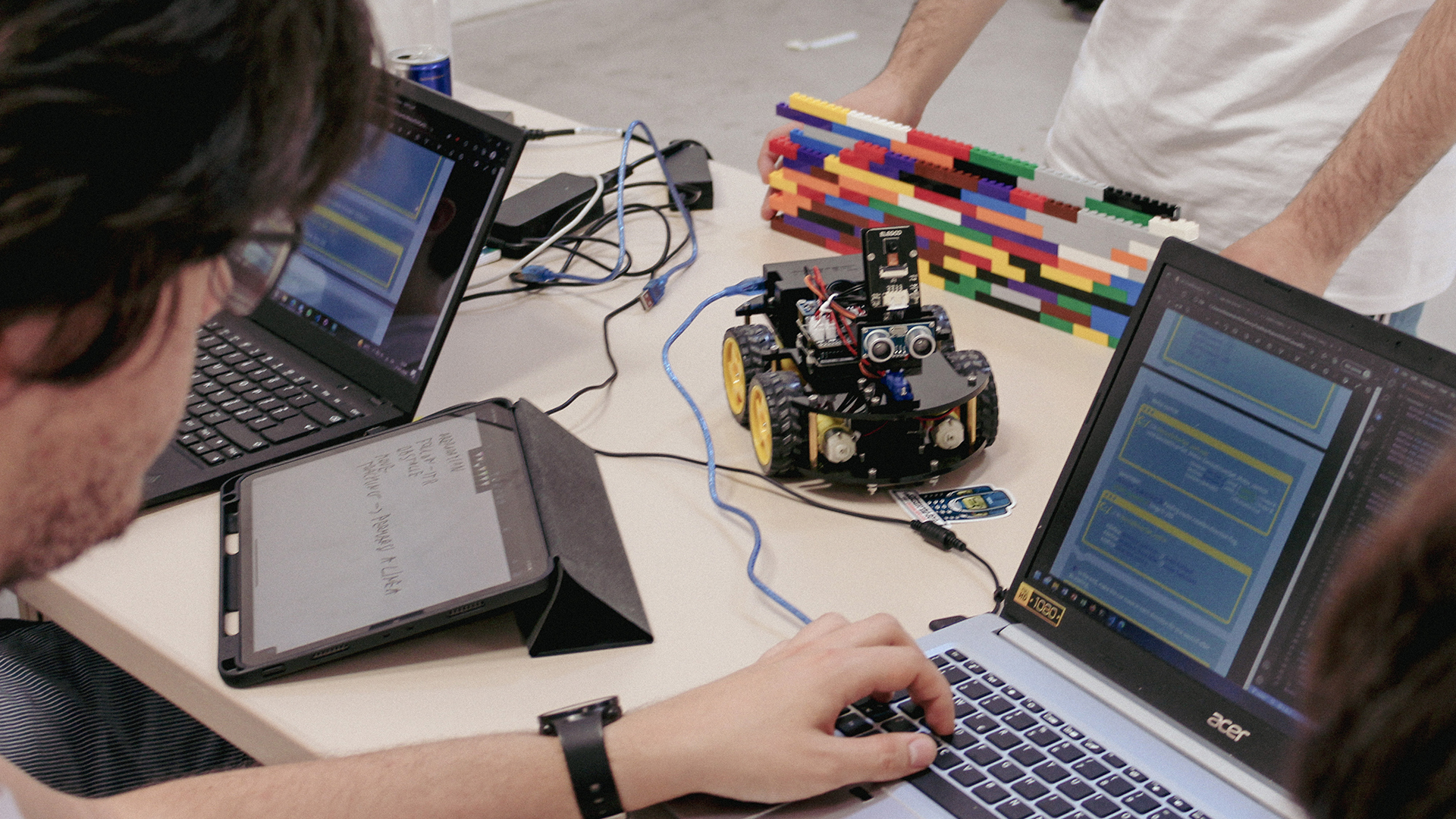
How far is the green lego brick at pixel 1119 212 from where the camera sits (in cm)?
111

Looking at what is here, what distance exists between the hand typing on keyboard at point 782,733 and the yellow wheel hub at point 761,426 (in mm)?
267

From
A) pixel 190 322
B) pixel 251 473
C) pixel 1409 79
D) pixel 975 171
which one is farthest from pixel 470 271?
pixel 1409 79

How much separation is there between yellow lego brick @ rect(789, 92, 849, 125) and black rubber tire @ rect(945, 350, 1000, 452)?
1.49 ft

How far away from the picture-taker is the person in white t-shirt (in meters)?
1.05

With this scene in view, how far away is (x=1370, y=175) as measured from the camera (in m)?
1.05

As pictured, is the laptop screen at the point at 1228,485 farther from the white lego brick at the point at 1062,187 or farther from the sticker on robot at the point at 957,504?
the white lego brick at the point at 1062,187

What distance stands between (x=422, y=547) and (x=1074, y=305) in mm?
719

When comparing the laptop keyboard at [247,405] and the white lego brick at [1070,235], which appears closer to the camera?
the laptop keyboard at [247,405]

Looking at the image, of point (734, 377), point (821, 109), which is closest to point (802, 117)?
point (821, 109)

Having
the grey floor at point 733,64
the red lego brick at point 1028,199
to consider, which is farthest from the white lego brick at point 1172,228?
the grey floor at point 733,64

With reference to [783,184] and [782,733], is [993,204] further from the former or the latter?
[782,733]

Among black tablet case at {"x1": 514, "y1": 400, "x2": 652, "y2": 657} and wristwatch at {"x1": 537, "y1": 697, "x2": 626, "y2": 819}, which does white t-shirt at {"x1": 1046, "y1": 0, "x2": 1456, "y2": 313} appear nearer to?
black tablet case at {"x1": 514, "y1": 400, "x2": 652, "y2": 657}

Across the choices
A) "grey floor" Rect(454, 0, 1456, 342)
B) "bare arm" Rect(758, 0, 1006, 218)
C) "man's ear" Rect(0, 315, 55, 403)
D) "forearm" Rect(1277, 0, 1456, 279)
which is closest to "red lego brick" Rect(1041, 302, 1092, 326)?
"forearm" Rect(1277, 0, 1456, 279)

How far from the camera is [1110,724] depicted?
71cm
